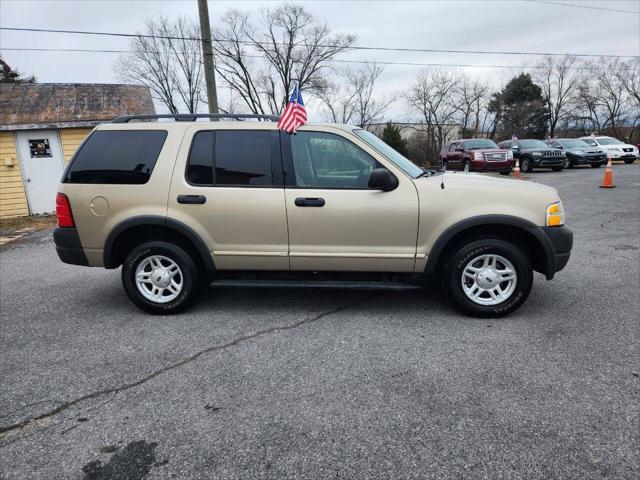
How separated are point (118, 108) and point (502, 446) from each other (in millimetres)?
15655

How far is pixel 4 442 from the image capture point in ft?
7.79

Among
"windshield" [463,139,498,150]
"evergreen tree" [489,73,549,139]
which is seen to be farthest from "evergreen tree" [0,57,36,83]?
"evergreen tree" [489,73,549,139]

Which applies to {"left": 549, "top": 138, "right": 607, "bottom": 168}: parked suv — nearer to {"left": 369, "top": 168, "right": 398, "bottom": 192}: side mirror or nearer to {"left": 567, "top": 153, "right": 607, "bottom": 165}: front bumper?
{"left": 567, "top": 153, "right": 607, "bottom": 165}: front bumper

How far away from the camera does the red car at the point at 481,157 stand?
1820 centimetres

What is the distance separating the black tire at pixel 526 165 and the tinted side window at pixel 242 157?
19846 mm

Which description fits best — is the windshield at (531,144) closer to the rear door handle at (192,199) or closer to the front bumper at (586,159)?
the front bumper at (586,159)

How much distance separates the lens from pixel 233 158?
4.02m

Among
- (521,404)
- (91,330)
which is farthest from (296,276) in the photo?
(521,404)

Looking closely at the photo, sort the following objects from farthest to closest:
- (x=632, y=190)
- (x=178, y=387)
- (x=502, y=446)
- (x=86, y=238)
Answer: (x=632, y=190), (x=86, y=238), (x=178, y=387), (x=502, y=446)

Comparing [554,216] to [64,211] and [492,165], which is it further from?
[492,165]

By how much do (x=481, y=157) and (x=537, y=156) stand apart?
12.8 feet

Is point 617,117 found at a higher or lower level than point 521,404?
higher

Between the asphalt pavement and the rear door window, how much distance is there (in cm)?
134

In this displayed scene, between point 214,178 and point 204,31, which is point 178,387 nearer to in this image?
point 214,178
